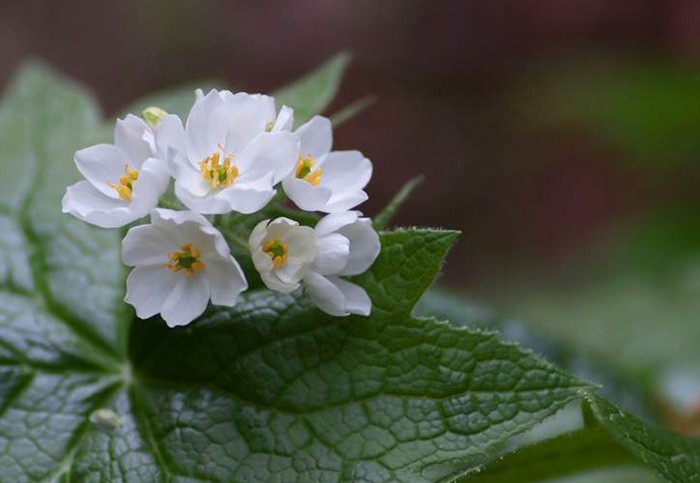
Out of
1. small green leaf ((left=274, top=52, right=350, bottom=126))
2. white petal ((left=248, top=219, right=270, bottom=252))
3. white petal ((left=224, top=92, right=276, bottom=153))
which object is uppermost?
small green leaf ((left=274, top=52, right=350, bottom=126))

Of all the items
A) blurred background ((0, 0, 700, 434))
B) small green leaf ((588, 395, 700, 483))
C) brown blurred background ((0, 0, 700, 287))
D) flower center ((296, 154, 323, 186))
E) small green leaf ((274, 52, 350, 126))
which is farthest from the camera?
brown blurred background ((0, 0, 700, 287))

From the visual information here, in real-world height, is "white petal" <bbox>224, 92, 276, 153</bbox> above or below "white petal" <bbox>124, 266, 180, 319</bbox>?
above

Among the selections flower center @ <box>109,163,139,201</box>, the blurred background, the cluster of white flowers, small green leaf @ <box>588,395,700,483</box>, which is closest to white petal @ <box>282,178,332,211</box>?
the cluster of white flowers

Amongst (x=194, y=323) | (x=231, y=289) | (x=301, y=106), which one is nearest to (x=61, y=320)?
(x=194, y=323)

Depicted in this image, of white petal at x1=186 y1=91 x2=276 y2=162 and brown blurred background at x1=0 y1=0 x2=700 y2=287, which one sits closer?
white petal at x1=186 y1=91 x2=276 y2=162

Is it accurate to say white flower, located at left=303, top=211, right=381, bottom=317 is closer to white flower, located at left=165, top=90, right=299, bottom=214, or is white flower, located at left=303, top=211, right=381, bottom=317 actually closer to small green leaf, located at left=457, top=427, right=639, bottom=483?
white flower, located at left=165, top=90, right=299, bottom=214

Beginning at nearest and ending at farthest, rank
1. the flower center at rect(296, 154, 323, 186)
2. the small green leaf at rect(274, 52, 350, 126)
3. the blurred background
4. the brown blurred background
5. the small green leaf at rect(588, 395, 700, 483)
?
1. the small green leaf at rect(588, 395, 700, 483)
2. the flower center at rect(296, 154, 323, 186)
3. the small green leaf at rect(274, 52, 350, 126)
4. the blurred background
5. the brown blurred background

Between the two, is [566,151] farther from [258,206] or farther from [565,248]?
[258,206]
